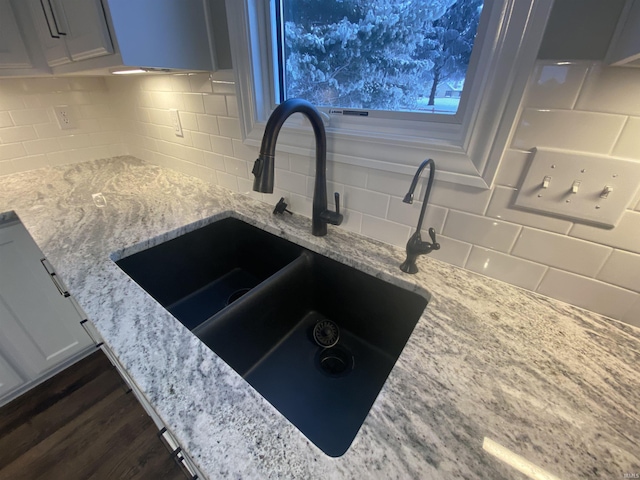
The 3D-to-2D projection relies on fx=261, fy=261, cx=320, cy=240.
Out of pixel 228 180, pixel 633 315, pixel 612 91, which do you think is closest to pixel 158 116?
pixel 228 180

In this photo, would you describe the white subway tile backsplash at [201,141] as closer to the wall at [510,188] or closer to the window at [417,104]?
the wall at [510,188]

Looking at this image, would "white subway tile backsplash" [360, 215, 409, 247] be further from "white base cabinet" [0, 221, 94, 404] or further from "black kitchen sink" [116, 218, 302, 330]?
"white base cabinet" [0, 221, 94, 404]

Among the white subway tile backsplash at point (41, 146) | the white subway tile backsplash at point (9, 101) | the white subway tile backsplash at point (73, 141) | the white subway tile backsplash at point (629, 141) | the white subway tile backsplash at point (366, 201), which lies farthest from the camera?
the white subway tile backsplash at point (73, 141)

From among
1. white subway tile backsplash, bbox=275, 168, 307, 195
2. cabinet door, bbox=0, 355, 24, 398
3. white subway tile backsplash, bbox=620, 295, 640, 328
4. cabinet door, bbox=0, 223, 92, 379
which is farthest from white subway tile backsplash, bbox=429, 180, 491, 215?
cabinet door, bbox=0, 355, 24, 398

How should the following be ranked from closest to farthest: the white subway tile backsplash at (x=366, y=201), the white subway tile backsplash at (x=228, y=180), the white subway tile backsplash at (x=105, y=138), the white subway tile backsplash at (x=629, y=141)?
the white subway tile backsplash at (x=629, y=141)
the white subway tile backsplash at (x=366, y=201)
the white subway tile backsplash at (x=228, y=180)
the white subway tile backsplash at (x=105, y=138)

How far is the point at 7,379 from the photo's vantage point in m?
1.24

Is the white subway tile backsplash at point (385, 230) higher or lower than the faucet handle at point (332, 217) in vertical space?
lower

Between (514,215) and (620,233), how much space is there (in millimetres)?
175

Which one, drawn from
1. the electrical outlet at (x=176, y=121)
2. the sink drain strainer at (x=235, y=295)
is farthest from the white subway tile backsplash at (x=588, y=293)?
the electrical outlet at (x=176, y=121)

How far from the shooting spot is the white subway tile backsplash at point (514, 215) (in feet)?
1.87

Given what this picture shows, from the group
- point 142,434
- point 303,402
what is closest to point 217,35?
point 303,402

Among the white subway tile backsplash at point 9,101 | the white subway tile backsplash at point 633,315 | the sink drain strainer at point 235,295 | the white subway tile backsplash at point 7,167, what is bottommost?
the sink drain strainer at point 235,295

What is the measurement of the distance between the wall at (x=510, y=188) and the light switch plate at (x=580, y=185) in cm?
2

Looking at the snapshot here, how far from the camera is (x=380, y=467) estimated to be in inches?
13.3
